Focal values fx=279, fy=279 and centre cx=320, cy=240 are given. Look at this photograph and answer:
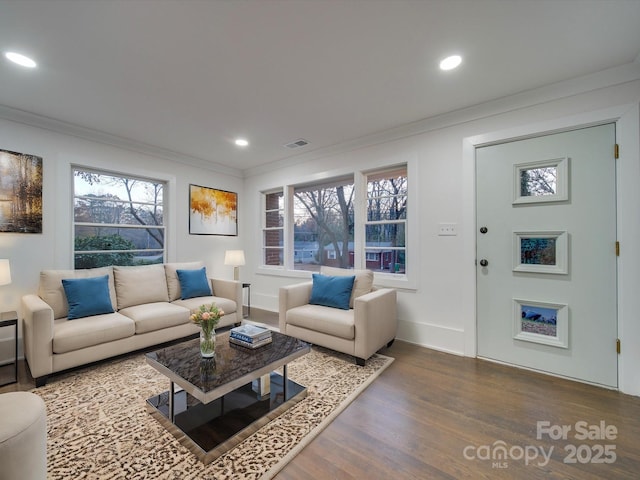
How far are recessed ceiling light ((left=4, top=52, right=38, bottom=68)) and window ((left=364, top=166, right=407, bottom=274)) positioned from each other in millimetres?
3340

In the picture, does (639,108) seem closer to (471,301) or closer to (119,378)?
(471,301)

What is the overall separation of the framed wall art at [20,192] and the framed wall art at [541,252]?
16.2 ft

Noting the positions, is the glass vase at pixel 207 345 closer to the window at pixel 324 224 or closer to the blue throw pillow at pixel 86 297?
the blue throw pillow at pixel 86 297

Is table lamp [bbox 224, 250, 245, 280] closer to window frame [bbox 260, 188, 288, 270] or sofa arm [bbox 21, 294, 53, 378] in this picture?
window frame [bbox 260, 188, 288, 270]

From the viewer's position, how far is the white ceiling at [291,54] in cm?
167

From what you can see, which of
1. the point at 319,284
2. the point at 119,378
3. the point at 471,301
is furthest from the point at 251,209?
the point at 471,301

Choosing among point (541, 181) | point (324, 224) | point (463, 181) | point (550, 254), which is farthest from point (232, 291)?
point (541, 181)

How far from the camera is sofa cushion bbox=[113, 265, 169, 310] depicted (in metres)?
3.21

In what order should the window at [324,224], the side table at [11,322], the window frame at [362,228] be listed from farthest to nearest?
the window at [324,224] < the window frame at [362,228] < the side table at [11,322]

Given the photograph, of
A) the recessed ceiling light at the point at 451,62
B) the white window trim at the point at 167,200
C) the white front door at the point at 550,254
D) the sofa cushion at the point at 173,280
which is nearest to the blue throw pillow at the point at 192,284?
the sofa cushion at the point at 173,280

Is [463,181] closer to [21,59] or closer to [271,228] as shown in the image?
[271,228]

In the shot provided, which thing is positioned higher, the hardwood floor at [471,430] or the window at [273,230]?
the window at [273,230]

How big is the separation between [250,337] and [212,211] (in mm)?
3153

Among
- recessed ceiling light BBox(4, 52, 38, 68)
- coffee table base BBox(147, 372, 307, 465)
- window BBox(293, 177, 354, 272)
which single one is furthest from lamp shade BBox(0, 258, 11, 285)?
window BBox(293, 177, 354, 272)
